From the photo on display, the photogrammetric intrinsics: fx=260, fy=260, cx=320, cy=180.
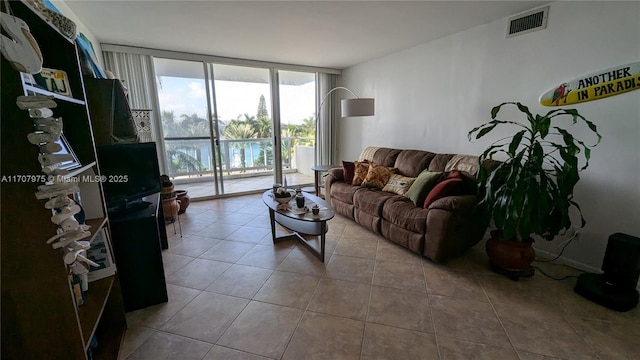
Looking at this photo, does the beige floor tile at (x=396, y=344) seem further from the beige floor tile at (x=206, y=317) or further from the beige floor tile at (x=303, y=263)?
the beige floor tile at (x=206, y=317)

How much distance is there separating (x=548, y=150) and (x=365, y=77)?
9.63 feet

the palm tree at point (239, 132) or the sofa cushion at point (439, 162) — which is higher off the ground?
the palm tree at point (239, 132)

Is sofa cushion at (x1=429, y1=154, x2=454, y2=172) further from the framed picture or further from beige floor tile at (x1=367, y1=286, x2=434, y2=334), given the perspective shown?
the framed picture

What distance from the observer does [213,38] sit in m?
3.24

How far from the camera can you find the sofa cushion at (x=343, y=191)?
3.36 m

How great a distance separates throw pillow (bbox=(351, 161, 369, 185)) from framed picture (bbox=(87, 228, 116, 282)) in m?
2.68

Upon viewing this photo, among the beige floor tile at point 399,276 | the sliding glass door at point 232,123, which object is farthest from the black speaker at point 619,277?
the sliding glass door at point 232,123

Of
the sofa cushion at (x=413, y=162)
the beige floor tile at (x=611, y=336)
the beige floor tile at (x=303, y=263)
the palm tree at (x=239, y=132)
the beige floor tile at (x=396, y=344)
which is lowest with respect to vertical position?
the beige floor tile at (x=611, y=336)

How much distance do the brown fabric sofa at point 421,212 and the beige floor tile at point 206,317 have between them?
1591 millimetres

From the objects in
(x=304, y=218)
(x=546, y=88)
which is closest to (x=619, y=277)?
(x=546, y=88)

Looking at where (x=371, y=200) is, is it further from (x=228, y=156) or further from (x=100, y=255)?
(x=228, y=156)

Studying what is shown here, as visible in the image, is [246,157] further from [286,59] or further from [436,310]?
[436,310]

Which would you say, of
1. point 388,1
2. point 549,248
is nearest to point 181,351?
point 388,1

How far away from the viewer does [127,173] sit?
1.86 metres
